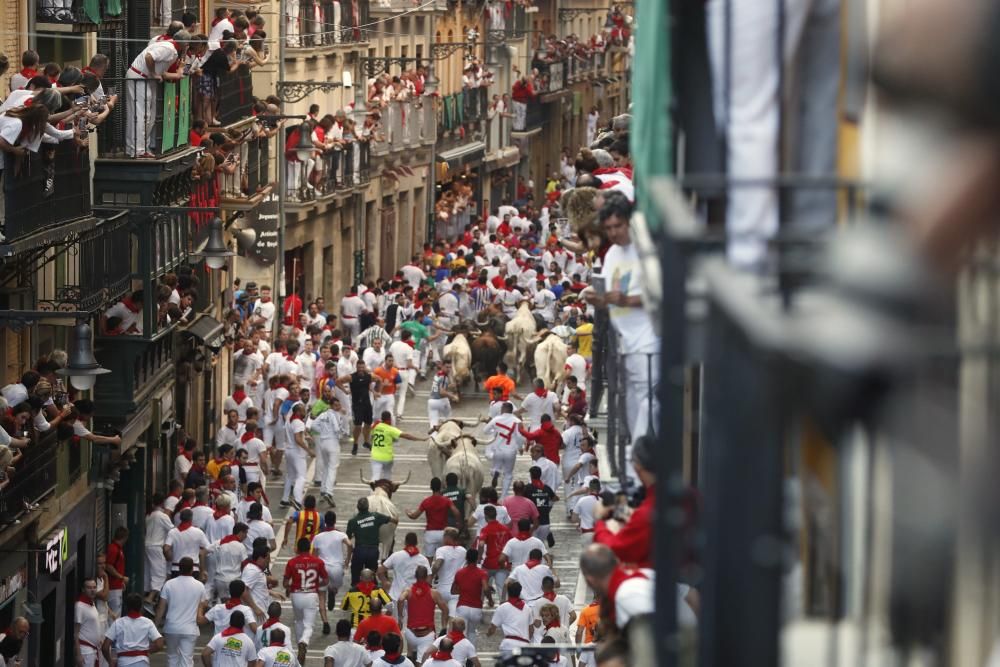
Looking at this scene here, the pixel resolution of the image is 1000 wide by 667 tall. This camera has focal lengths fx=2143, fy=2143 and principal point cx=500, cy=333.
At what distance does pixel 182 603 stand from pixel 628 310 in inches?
455

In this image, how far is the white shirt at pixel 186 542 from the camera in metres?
23.7

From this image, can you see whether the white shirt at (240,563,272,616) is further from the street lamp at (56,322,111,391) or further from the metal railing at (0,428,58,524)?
the street lamp at (56,322,111,391)

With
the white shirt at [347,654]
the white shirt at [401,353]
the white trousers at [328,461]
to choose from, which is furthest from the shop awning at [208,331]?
the white shirt at [347,654]

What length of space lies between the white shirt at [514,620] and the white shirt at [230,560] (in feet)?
12.5

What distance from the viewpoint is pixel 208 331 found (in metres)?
32.1

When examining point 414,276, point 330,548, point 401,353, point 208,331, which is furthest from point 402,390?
point 330,548

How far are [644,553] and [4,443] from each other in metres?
12.6

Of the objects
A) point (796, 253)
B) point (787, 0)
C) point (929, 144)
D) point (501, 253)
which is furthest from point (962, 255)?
point (501, 253)

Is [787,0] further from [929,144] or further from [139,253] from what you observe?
[139,253]

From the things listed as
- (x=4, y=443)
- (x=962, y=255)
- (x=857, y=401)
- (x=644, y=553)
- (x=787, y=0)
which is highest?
(x=787, y=0)

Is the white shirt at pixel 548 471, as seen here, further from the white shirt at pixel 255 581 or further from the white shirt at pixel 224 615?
the white shirt at pixel 224 615

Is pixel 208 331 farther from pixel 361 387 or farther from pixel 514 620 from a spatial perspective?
pixel 514 620

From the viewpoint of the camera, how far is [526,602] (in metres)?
21.0

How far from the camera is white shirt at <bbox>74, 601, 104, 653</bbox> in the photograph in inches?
824
